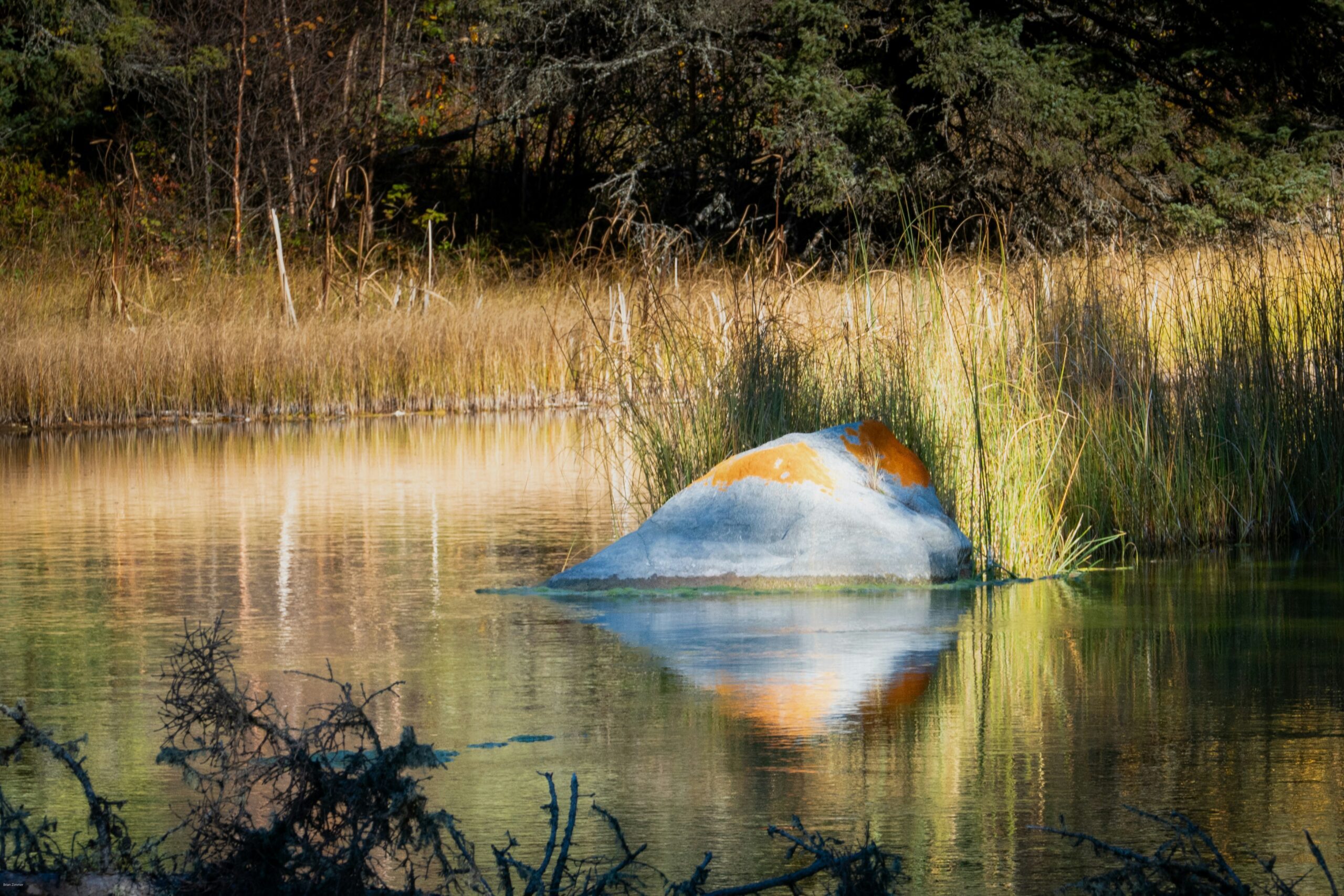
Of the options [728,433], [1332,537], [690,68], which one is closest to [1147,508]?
[1332,537]

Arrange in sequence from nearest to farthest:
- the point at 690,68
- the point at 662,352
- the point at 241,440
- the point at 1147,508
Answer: the point at 1147,508 < the point at 662,352 < the point at 241,440 < the point at 690,68

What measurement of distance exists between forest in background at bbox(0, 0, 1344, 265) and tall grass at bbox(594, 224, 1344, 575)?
9.47 metres

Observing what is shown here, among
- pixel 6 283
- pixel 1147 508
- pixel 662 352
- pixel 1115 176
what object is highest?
pixel 1115 176

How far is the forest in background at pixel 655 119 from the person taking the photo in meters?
23.0

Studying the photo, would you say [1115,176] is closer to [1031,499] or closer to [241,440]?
[241,440]

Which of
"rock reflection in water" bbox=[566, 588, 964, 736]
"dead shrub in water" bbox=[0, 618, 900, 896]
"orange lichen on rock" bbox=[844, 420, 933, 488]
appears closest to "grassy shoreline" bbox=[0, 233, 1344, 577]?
"orange lichen on rock" bbox=[844, 420, 933, 488]

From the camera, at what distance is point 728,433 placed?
9.12 m

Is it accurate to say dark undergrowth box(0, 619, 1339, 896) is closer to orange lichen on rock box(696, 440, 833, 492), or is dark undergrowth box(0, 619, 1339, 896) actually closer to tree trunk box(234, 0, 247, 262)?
orange lichen on rock box(696, 440, 833, 492)

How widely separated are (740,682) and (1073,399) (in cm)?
371

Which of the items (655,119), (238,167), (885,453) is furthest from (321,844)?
(655,119)

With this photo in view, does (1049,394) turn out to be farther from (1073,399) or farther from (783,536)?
(783,536)

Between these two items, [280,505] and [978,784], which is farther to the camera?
[280,505]

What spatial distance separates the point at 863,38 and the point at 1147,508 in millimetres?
16685

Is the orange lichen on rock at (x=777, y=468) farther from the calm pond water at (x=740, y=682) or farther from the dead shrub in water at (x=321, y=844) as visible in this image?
the dead shrub in water at (x=321, y=844)
